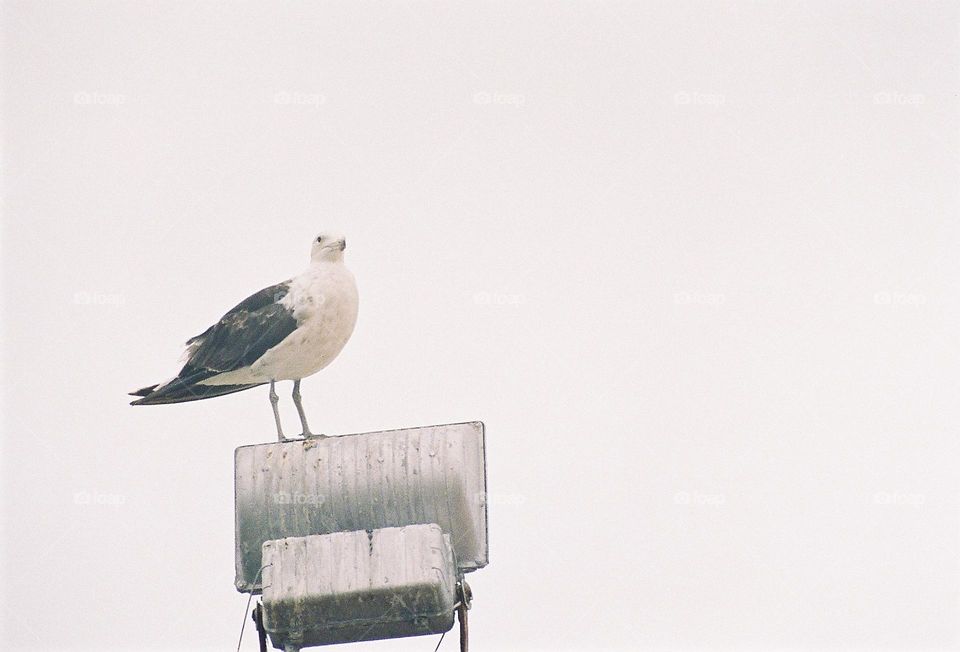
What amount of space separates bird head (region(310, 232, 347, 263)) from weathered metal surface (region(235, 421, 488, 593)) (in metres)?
2.60

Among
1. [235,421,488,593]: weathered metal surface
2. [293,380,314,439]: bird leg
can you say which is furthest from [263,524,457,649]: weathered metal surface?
[293,380,314,439]: bird leg

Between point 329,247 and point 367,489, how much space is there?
3.13m

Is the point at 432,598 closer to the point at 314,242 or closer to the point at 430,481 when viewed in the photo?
the point at 430,481

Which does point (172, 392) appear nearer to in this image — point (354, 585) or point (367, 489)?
point (367, 489)

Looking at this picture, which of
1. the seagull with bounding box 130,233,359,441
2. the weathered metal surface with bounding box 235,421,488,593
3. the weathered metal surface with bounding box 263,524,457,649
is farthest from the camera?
the seagull with bounding box 130,233,359,441

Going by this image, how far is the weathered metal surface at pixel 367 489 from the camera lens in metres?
14.0

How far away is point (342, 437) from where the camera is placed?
14227mm

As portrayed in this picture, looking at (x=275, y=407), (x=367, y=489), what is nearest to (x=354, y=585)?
(x=367, y=489)

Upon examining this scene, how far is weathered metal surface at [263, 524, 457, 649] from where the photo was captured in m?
13.3

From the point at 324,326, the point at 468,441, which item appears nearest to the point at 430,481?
the point at 468,441

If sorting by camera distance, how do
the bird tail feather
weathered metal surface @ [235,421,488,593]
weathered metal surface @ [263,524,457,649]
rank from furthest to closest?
the bird tail feather, weathered metal surface @ [235,421,488,593], weathered metal surface @ [263,524,457,649]

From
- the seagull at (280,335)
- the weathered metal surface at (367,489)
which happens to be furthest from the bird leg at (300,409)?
the weathered metal surface at (367,489)

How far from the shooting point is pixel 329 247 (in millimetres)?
16344

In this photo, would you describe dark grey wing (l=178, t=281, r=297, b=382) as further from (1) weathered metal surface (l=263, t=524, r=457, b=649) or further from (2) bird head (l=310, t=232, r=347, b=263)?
(1) weathered metal surface (l=263, t=524, r=457, b=649)
